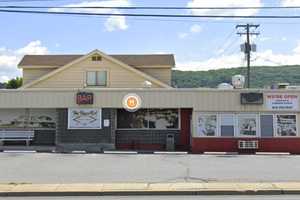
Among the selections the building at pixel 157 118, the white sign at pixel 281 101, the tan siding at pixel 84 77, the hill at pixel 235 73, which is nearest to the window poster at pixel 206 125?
the building at pixel 157 118

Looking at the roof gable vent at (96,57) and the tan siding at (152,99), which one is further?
the roof gable vent at (96,57)

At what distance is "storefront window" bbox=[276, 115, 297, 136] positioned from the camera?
108 ft

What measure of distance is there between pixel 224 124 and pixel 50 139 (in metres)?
10.4

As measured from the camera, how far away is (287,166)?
21.9 meters

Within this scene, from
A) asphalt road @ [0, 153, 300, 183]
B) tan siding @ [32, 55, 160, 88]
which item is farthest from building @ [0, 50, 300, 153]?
tan siding @ [32, 55, 160, 88]

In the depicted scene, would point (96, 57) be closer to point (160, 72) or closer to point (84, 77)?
point (84, 77)

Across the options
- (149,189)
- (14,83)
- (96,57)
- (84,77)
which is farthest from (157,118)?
(14,83)

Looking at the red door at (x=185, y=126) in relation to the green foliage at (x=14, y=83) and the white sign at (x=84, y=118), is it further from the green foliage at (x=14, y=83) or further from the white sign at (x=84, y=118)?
the green foliage at (x=14, y=83)

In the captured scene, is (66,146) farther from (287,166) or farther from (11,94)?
(287,166)

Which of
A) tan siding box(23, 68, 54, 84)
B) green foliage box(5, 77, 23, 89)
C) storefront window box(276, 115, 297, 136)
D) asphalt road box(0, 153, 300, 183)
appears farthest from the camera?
green foliage box(5, 77, 23, 89)

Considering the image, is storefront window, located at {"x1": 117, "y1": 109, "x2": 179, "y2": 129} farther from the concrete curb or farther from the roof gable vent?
the concrete curb

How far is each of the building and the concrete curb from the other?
16718 millimetres

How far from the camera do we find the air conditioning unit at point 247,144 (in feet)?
107

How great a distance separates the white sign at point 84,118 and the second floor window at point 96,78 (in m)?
11.3
